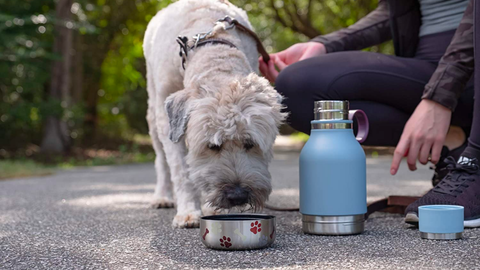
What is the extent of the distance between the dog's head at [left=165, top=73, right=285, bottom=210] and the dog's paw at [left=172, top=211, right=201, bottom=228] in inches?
13.5

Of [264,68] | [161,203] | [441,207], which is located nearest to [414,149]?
[441,207]

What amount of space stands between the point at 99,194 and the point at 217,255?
3.04 meters

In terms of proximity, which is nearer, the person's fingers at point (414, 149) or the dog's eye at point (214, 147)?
the dog's eye at point (214, 147)

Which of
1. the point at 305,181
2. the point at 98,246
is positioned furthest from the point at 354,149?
the point at 98,246

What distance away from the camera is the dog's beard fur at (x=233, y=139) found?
2.46m

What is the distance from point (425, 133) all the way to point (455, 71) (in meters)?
0.36

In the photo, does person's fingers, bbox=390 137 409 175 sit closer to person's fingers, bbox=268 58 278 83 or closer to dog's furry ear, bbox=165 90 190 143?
dog's furry ear, bbox=165 90 190 143

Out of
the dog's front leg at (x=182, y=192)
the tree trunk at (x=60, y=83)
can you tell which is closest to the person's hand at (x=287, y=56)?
the dog's front leg at (x=182, y=192)

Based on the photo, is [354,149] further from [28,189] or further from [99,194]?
[28,189]

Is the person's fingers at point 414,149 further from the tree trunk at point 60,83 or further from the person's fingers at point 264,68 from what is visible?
the tree trunk at point 60,83

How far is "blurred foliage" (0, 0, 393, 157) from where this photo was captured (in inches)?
466

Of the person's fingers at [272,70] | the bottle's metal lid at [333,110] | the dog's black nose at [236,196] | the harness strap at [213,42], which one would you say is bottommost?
the dog's black nose at [236,196]

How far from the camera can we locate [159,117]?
343 cm

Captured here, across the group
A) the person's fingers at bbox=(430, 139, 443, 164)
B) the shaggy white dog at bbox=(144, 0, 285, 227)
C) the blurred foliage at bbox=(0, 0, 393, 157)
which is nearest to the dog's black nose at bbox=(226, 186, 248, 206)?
the shaggy white dog at bbox=(144, 0, 285, 227)
